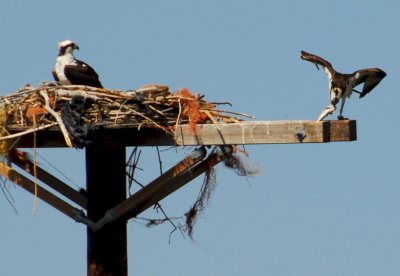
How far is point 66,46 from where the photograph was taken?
42.0ft

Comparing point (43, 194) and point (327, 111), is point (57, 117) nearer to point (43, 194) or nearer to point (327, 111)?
point (43, 194)

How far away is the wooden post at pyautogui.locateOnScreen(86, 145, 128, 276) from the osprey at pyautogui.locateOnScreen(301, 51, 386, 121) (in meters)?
1.66

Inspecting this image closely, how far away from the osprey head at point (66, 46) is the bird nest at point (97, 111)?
3.40m

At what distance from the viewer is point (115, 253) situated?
855cm

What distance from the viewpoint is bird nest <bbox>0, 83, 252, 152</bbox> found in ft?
27.5

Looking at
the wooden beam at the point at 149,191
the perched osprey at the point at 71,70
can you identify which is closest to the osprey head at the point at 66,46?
the perched osprey at the point at 71,70

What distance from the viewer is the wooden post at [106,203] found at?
855 cm

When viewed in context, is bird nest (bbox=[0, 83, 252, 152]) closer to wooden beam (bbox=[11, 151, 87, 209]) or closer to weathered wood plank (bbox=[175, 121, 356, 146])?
weathered wood plank (bbox=[175, 121, 356, 146])

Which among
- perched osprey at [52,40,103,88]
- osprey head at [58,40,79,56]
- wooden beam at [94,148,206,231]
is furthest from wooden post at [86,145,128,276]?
osprey head at [58,40,79,56]

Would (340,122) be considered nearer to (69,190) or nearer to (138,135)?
(138,135)

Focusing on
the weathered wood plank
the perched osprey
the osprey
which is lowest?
the weathered wood plank

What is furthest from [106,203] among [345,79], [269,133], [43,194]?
[345,79]

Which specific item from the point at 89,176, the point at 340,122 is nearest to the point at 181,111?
the point at 89,176

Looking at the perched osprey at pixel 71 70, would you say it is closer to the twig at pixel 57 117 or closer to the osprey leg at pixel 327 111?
the twig at pixel 57 117
